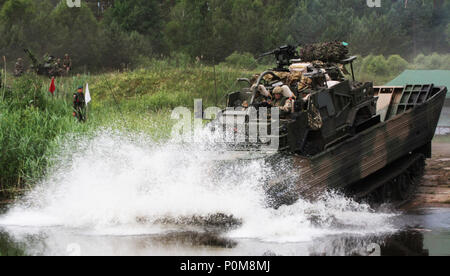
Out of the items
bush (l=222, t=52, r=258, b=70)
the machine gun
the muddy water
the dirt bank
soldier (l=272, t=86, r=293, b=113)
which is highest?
the machine gun

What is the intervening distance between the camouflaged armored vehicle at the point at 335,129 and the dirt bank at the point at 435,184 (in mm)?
261

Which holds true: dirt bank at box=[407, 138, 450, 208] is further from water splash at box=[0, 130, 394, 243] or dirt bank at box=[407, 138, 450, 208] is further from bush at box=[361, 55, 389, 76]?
bush at box=[361, 55, 389, 76]

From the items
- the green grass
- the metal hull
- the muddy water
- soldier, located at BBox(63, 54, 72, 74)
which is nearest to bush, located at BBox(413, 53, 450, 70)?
the green grass

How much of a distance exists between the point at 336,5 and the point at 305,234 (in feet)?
46.2

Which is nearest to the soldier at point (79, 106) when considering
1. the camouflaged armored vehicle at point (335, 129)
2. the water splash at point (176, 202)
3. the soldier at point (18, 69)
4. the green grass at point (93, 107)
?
the green grass at point (93, 107)

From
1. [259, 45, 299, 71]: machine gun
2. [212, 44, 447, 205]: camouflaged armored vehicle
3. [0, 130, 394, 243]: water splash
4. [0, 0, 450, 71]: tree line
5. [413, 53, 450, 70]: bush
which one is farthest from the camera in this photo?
[413, 53, 450, 70]: bush

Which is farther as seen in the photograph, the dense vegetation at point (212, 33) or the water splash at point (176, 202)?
the dense vegetation at point (212, 33)

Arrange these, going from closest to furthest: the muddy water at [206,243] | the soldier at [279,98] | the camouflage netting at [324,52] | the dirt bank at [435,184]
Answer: the muddy water at [206,243], the soldier at [279,98], the dirt bank at [435,184], the camouflage netting at [324,52]

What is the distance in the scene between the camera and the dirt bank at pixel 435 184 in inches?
430

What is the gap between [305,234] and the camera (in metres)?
8.85

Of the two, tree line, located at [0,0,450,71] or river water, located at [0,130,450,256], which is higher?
tree line, located at [0,0,450,71]

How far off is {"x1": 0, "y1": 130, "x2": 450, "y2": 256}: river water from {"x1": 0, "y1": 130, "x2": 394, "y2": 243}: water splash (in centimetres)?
1

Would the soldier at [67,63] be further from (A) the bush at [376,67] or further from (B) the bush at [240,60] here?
(A) the bush at [376,67]

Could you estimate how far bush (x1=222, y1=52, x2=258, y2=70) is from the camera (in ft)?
68.5
